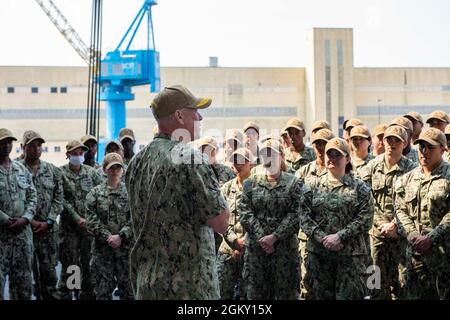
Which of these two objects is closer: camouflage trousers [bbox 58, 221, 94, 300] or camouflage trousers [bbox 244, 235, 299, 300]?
camouflage trousers [bbox 244, 235, 299, 300]

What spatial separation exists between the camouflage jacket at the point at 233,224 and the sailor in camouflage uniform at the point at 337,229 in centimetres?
82

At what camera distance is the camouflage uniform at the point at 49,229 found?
8359 millimetres

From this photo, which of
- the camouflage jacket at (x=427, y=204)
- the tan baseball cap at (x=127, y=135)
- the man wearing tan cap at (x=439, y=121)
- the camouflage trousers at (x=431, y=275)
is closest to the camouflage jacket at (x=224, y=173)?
the tan baseball cap at (x=127, y=135)

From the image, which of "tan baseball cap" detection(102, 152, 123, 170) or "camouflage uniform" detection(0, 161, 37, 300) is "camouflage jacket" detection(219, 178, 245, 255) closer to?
"tan baseball cap" detection(102, 152, 123, 170)

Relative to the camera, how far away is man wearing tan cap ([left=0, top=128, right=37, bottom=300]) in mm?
7461

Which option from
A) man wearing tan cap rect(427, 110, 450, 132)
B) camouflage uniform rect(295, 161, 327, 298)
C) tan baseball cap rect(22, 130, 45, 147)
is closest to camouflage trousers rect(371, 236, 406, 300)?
camouflage uniform rect(295, 161, 327, 298)

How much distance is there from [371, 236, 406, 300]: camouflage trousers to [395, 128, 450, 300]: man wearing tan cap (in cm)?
77

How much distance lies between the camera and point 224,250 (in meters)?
7.72

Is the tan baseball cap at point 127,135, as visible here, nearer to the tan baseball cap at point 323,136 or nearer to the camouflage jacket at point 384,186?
the tan baseball cap at point 323,136
